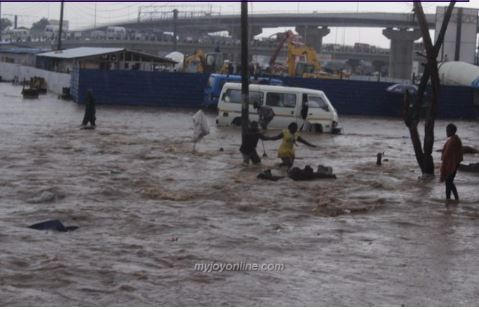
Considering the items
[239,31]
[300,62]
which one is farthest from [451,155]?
[239,31]

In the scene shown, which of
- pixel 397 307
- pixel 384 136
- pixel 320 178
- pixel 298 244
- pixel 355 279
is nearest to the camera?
pixel 397 307

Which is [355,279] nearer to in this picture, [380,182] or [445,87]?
[380,182]

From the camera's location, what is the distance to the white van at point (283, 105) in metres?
28.6

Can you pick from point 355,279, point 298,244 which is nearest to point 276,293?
point 355,279

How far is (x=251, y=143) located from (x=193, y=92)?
24.7 m

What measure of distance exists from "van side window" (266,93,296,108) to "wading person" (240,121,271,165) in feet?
31.7

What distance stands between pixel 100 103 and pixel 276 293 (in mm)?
35032

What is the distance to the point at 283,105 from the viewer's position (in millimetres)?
28672

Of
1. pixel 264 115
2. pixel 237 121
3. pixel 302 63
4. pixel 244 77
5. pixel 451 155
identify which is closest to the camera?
pixel 451 155

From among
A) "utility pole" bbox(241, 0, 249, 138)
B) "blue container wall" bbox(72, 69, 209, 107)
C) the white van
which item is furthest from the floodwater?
"blue container wall" bbox(72, 69, 209, 107)

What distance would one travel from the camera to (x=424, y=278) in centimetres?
894

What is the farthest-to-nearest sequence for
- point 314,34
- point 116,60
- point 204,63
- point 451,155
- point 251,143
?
point 314,34 → point 204,63 → point 116,60 → point 251,143 → point 451,155

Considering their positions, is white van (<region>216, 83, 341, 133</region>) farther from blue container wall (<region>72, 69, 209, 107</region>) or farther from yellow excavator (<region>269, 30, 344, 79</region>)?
yellow excavator (<region>269, 30, 344, 79</region>)

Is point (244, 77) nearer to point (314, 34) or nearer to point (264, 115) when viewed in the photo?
point (264, 115)
